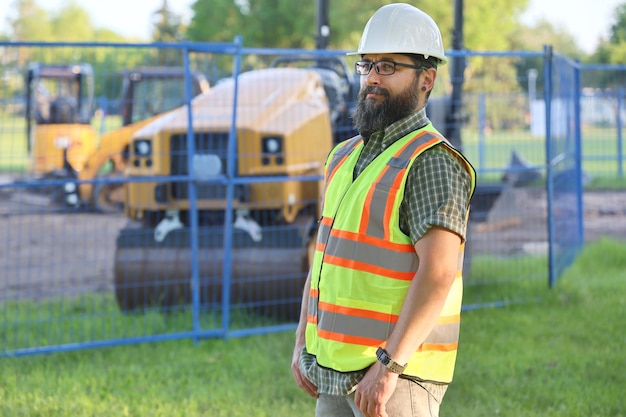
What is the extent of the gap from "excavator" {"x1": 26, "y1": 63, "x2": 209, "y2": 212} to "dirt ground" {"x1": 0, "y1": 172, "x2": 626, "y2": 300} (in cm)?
58

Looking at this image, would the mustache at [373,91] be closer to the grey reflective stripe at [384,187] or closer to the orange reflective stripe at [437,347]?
the grey reflective stripe at [384,187]

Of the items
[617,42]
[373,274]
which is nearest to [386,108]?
[373,274]

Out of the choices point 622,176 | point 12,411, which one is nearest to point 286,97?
point 12,411

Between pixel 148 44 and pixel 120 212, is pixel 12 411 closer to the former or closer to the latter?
pixel 148 44

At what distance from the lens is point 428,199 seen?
2660 millimetres

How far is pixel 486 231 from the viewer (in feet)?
38.8

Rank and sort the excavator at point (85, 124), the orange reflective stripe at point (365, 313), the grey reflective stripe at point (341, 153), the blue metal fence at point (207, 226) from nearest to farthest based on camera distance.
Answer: the orange reflective stripe at point (365, 313) → the grey reflective stripe at point (341, 153) → the blue metal fence at point (207, 226) → the excavator at point (85, 124)

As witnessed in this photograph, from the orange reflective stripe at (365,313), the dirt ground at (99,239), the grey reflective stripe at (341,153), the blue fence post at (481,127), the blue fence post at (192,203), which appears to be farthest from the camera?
the blue fence post at (481,127)

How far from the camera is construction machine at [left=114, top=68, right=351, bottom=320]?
698cm

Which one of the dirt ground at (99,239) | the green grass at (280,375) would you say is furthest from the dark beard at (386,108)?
the dirt ground at (99,239)

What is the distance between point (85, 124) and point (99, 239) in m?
5.16

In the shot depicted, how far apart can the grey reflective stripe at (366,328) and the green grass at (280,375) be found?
241 cm

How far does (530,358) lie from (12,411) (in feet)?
11.2

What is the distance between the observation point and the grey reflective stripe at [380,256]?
8.94 feet
